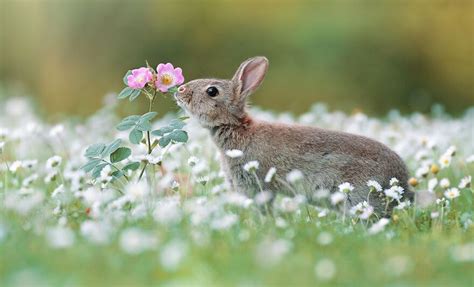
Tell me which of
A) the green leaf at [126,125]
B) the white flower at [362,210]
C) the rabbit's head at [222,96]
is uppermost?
the rabbit's head at [222,96]

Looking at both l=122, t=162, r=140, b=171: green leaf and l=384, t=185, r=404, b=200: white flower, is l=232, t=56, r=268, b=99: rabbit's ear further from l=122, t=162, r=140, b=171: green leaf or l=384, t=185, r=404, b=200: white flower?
l=384, t=185, r=404, b=200: white flower

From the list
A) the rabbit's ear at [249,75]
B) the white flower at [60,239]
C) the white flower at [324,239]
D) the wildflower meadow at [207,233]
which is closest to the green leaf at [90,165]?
the wildflower meadow at [207,233]

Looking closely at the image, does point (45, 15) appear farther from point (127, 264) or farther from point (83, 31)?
point (127, 264)

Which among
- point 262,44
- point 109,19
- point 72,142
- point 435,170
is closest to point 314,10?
point 262,44

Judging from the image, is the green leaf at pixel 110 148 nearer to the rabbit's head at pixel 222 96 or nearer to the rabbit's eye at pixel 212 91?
the rabbit's head at pixel 222 96

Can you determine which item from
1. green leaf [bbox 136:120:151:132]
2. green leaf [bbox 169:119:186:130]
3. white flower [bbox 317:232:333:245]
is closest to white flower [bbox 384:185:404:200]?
white flower [bbox 317:232:333:245]
